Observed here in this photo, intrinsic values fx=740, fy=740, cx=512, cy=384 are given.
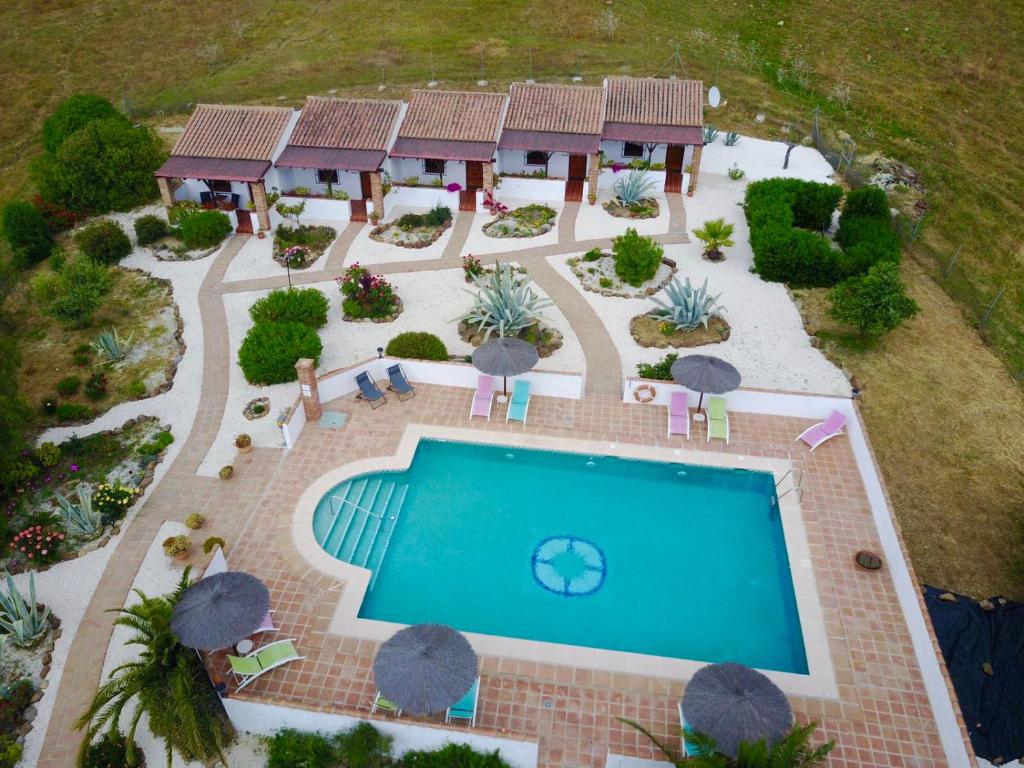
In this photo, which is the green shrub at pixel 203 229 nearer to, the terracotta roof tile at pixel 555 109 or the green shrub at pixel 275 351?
the green shrub at pixel 275 351

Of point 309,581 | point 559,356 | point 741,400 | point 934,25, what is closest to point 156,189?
point 559,356

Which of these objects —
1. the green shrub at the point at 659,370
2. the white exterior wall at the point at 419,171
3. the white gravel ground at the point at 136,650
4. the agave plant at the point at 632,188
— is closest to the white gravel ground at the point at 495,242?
the white exterior wall at the point at 419,171

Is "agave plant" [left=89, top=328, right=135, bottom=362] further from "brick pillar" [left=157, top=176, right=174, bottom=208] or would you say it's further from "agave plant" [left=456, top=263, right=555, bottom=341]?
"agave plant" [left=456, top=263, right=555, bottom=341]

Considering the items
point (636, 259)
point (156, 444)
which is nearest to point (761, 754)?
point (156, 444)

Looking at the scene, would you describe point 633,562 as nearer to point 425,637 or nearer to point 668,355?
point 425,637

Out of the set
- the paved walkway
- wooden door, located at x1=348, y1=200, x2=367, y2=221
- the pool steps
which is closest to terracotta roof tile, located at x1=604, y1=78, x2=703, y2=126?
the paved walkway

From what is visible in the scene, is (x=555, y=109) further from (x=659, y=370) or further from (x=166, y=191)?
(x=166, y=191)
